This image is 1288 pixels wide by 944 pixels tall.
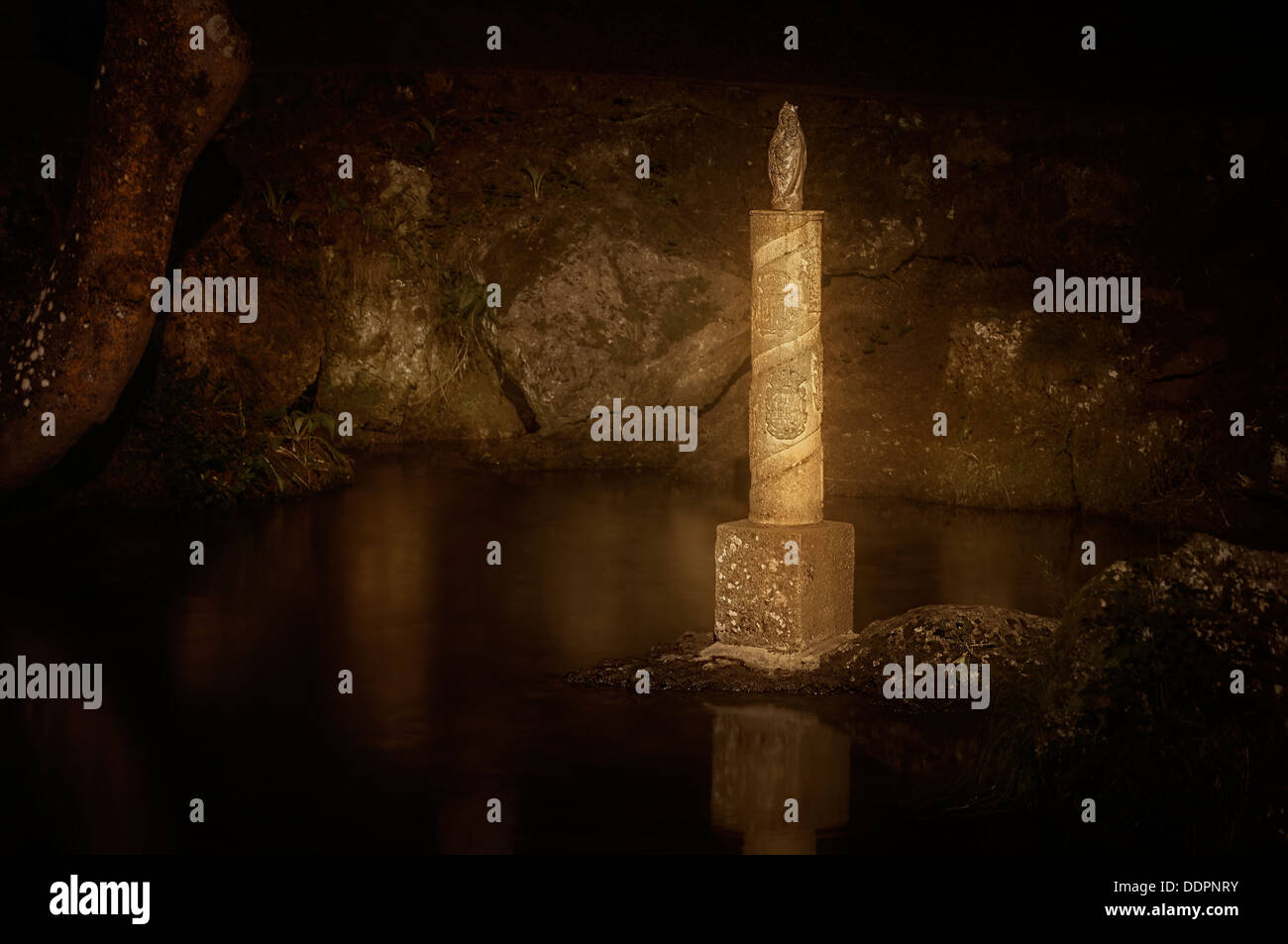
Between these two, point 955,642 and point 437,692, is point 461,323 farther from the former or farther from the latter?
point 955,642

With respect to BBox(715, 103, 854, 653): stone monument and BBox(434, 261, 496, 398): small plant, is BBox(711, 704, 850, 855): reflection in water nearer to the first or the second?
BBox(715, 103, 854, 653): stone monument

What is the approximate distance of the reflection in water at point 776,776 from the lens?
24.3ft

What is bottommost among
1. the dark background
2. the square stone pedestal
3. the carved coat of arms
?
the square stone pedestal

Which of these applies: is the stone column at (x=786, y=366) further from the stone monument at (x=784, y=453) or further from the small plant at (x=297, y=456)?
the small plant at (x=297, y=456)

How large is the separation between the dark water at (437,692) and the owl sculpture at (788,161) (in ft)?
9.89

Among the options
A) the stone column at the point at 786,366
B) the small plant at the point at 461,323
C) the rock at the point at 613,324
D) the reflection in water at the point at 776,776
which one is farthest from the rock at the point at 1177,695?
the small plant at the point at 461,323

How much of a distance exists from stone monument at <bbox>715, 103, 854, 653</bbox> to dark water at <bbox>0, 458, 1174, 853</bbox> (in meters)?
0.79

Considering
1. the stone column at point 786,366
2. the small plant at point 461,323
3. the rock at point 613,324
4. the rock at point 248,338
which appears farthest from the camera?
the small plant at point 461,323

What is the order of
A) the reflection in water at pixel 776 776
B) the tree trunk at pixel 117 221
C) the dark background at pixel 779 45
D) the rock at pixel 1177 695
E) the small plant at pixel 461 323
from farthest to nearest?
the small plant at pixel 461 323 < the dark background at pixel 779 45 < the tree trunk at pixel 117 221 < the reflection in water at pixel 776 776 < the rock at pixel 1177 695

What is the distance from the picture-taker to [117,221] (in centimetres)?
1379

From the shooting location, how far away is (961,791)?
785 centimetres

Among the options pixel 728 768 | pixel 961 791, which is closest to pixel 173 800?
pixel 728 768

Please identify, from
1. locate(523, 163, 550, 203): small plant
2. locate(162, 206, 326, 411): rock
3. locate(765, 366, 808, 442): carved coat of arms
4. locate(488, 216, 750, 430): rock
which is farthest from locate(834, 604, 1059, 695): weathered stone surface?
locate(523, 163, 550, 203): small plant

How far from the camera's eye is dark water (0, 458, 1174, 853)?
7492 millimetres
